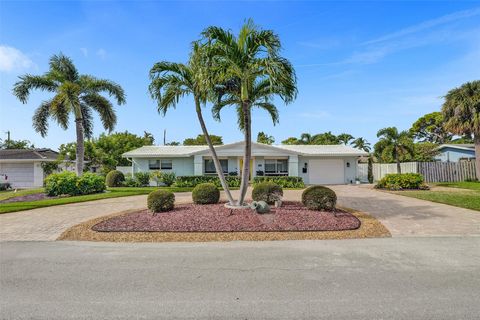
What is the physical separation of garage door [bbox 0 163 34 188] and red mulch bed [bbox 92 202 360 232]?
20483mm

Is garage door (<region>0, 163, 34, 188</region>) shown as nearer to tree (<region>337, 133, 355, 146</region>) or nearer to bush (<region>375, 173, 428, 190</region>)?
bush (<region>375, 173, 428, 190</region>)

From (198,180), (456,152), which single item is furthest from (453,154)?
(198,180)

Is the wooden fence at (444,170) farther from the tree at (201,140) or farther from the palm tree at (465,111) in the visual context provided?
the tree at (201,140)

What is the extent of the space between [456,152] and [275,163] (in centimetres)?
→ 2046

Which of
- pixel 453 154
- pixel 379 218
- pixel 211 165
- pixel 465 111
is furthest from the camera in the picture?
pixel 453 154

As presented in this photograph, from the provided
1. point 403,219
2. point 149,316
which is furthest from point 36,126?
point 403,219

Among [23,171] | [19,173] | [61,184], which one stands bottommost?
[61,184]

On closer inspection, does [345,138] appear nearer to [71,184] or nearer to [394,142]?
[394,142]

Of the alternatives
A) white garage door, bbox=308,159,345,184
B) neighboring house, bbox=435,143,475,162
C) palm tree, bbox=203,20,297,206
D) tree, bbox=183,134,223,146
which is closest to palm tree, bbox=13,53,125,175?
palm tree, bbox=203,20,297,206

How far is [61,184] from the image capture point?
48.6 ft

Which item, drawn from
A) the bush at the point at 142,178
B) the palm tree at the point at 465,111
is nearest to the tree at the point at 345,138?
the palm tree at the point at 465,111

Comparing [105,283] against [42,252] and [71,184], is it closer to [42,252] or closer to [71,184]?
[42,252]

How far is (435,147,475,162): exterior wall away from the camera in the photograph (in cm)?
2702

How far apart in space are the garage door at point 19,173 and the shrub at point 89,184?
10875 mm
